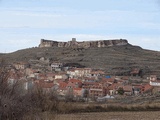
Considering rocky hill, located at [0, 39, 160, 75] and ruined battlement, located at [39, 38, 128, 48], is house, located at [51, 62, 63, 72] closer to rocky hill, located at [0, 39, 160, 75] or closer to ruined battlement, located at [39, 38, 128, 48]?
rocky hill, located at [0, 39, 160, 75]

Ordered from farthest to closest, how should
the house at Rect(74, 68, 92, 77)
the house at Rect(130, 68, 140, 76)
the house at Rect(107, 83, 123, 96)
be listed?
the house at Rect(74, 68, 92, 77) → the house at Rect(130, 68, 140, 76) → the house at Rect(107, 83, 123, 96)

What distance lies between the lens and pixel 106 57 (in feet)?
443

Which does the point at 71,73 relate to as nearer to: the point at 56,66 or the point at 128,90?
the point at 56,66

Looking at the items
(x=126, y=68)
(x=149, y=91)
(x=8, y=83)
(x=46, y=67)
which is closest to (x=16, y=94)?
(x=8, y=83)

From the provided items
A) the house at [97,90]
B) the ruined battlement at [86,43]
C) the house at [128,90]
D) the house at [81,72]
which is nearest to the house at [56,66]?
the house at [81,72]

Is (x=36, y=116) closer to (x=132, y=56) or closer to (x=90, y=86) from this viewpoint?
(x=90, y=86)

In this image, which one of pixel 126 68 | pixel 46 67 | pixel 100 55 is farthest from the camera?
pixel 100 55

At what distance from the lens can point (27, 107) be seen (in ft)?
42.3

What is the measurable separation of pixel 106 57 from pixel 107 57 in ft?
1.16

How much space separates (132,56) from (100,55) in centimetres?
1270

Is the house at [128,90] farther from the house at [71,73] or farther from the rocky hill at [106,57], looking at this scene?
the house at [71,73]

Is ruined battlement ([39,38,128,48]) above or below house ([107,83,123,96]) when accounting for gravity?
above

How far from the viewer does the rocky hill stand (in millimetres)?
119375

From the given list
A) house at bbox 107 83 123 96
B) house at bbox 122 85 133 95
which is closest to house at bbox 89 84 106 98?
house at bbox 107 83 123 96
